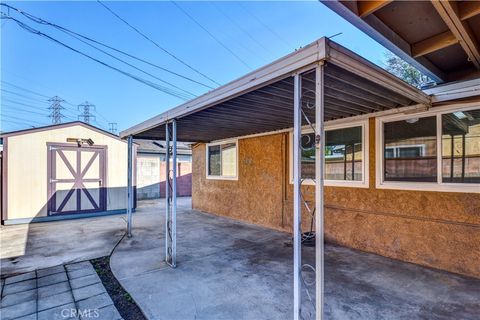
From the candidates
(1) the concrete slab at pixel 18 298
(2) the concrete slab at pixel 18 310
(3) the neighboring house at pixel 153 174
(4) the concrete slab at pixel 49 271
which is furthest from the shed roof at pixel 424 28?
(3) the neighboring house at pixel 153 174

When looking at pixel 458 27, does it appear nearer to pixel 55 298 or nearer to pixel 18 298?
pixel 55 298

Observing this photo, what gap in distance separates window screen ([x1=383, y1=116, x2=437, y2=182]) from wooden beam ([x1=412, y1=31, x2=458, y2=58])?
1142 mm

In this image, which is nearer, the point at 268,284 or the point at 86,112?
the point at 268,284

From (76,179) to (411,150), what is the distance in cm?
828

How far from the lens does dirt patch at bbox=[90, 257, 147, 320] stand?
2396 millimetres

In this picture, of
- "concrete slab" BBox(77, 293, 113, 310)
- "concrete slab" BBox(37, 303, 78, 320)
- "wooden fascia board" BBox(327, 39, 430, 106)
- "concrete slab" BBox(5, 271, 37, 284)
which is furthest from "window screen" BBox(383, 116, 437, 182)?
"concrete slab" BBox(5, 271, 37, 284)

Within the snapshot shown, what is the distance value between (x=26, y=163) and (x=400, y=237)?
8.66m

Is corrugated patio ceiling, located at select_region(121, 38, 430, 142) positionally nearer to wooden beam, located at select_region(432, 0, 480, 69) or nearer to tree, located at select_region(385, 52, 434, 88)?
wooden beam, located at select_region(432, 0, 480, 69)

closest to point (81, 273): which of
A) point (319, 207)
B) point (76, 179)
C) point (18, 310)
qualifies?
point (18, 310)

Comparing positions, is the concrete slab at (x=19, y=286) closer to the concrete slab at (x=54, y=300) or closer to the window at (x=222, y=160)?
the concrete slab at (x=54, y=300)

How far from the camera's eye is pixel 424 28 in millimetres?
2529

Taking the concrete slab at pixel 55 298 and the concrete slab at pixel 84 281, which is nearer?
the concrete slab at pixel 55 298

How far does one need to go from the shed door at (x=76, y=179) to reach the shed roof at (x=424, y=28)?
7.79 meters

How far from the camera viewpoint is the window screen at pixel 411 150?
3.54 metres
